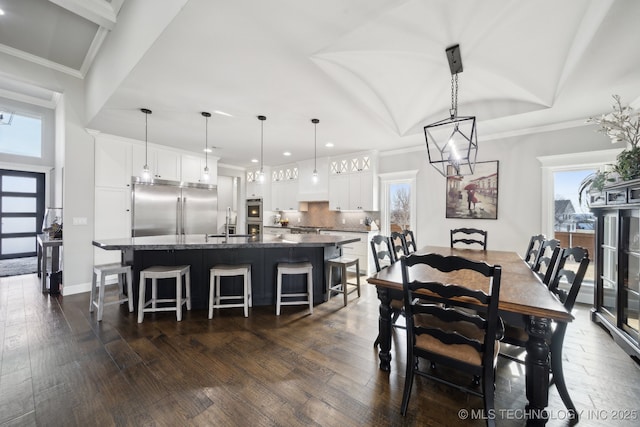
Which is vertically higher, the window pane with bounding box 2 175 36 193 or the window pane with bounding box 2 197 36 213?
the window pane with bounding box 2 175 36 193

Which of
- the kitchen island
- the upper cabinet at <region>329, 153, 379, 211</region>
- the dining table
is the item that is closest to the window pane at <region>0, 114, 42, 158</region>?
the kitchen island

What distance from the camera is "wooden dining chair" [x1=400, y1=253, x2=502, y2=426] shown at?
1.36 m

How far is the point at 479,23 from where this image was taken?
2.01 metres

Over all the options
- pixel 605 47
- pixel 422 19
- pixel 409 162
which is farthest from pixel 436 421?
pixel 409 162

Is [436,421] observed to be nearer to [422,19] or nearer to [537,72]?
[422,19]

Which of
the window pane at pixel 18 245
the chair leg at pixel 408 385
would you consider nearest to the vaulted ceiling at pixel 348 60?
the chair leg at pixel 408 385

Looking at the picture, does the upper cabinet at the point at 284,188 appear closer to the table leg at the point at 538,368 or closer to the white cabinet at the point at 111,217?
the white cabinet at the point at 111,217

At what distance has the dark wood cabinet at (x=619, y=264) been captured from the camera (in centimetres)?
227

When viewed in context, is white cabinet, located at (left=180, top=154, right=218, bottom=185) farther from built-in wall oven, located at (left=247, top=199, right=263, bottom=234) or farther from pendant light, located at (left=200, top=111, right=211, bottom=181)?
built-in wall oven, located at (left=247, top=199, right=263, bottom=234)

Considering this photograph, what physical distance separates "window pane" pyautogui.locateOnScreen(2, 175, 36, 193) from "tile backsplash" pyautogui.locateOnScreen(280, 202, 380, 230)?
620 centimetres

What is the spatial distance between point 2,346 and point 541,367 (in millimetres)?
4342

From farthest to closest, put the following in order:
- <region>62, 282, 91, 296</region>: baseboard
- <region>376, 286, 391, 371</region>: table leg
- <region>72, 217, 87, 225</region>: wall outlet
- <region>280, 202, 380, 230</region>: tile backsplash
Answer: <region>280, 202, 380, 230</region>: tile backsplash, <region>72, 217, 87, 225</region>: wall outlet, <region>62, 282, 91, 296</region>: baseboard, <region>376, 286, 391, 371</region>: table leg

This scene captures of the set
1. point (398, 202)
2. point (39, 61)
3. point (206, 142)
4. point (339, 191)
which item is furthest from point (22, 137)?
point (398, 202)

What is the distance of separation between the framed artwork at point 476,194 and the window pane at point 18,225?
984cm
